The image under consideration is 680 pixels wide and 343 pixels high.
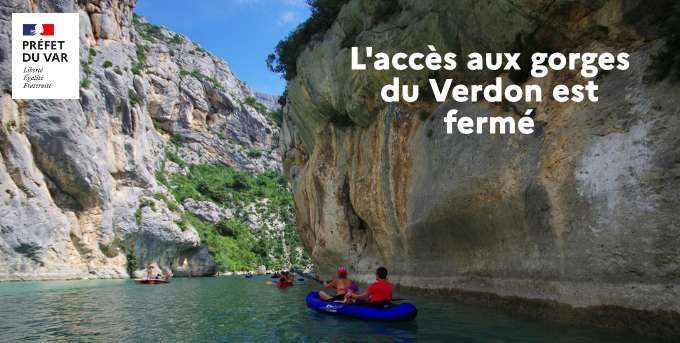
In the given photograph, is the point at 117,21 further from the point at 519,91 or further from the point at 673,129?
the point at 673,129

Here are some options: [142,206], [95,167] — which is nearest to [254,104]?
[142,206]

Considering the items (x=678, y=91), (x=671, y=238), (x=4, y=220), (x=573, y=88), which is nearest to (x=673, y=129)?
(x=678, y=91)

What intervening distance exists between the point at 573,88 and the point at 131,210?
50524 millimetres

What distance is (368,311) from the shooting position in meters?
11.8

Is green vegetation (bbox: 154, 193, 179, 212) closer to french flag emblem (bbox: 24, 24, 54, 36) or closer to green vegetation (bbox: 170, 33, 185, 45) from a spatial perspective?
french flag emblem (bbox: 24, 24, 54, 36)

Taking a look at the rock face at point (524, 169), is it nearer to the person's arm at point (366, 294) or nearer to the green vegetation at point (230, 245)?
the person's arm at point (366, 294)

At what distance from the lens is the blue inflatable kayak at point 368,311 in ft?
36.2

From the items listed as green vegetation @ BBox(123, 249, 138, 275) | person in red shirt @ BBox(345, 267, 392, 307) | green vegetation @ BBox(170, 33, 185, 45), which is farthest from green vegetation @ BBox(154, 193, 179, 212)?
green vegetation @ BBox(170, 33, 185, 45)

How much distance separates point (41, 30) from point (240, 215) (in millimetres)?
43347

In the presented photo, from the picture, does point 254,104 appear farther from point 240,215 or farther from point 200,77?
point 240,215

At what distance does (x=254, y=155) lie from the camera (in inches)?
3885

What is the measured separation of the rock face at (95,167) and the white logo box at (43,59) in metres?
0.95

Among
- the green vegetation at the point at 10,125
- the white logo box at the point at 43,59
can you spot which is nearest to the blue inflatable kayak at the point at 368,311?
the green vegetation at the point at 10,125

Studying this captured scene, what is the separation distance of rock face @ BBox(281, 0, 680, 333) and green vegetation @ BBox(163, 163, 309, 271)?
144 ft
